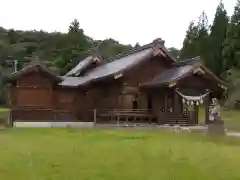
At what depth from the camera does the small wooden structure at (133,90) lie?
25.6 m

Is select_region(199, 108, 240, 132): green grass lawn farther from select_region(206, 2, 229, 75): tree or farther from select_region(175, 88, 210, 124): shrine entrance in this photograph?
select_region(206, 2, 229, 75): tree

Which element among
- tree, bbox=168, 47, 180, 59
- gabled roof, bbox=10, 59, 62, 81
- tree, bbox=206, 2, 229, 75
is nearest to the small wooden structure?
gabled roof, bbox=10, 59, 62, 81

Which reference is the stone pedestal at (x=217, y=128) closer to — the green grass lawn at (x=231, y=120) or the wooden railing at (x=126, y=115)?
the green grass lawn at (x=231, y=120)

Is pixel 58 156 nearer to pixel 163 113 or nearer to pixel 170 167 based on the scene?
pixel 170 167

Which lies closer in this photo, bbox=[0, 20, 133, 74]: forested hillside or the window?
the window

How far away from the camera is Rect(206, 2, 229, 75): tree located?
57.8 m

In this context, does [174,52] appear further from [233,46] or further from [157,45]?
[157,45]

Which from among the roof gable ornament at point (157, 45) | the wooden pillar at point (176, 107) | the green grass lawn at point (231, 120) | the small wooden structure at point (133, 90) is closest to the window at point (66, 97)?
the small wooden structure at point (133, 90)

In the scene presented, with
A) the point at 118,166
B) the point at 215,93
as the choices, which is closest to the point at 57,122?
the point at 215,93

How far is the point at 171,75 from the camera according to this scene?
26.2 m

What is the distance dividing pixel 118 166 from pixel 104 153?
179cm

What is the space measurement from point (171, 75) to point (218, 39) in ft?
120

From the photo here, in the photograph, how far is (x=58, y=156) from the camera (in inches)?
378

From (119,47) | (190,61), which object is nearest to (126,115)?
(190,61)
